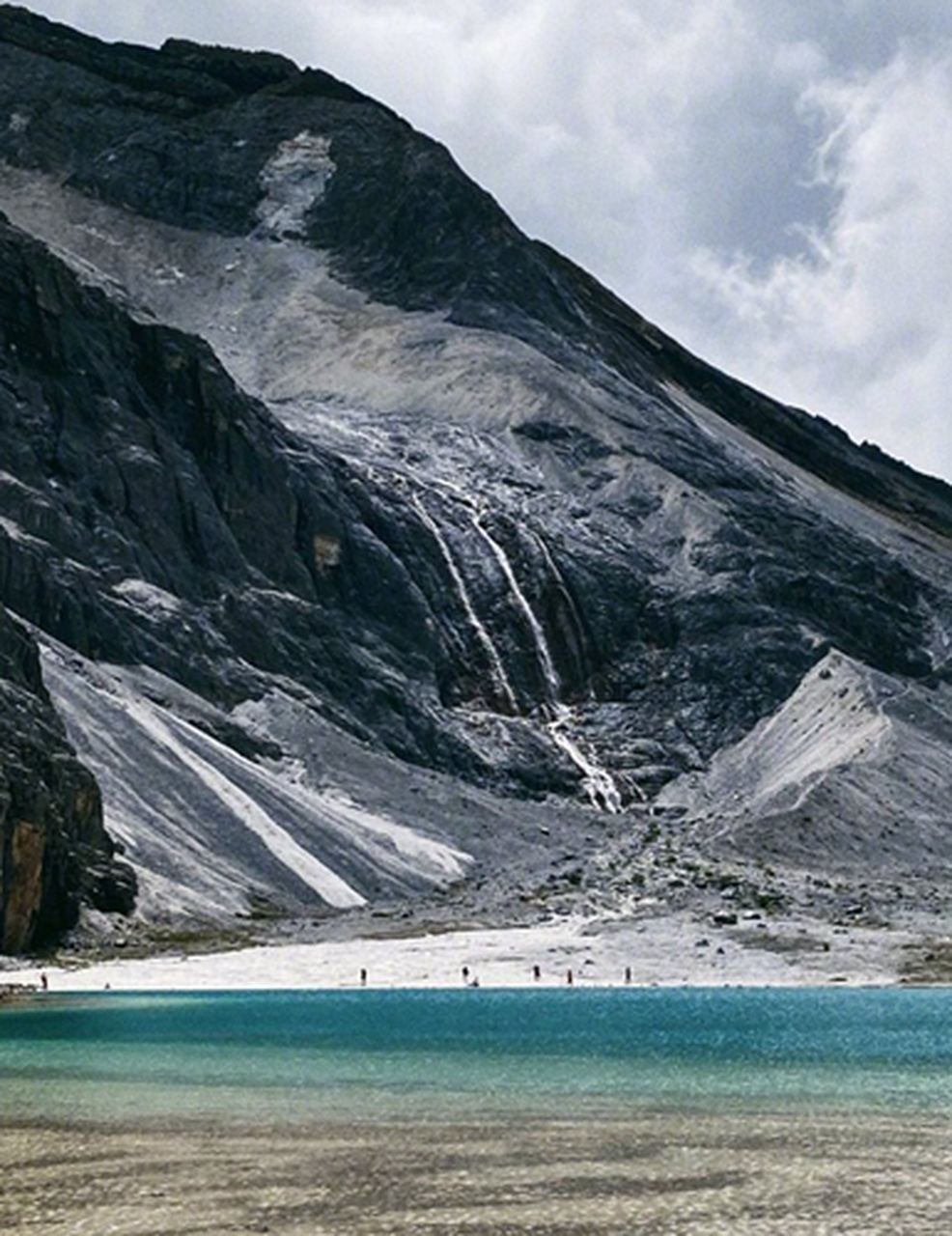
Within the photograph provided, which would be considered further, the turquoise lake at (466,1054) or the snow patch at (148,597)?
the snow patch at (148,597)

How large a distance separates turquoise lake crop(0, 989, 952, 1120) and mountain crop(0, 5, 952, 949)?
2240 centimetres

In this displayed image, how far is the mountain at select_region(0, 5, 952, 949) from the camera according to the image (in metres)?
83.3

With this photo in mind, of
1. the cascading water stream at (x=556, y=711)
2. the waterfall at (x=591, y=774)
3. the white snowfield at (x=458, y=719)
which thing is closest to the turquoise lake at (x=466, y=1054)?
the white snowfield at (x=458, y=719)

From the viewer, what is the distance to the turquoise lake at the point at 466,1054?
2877 cm

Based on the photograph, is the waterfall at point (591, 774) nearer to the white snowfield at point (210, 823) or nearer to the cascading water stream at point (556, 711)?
the cascading water stream at point (556, 711)

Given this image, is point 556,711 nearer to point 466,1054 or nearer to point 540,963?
point 540,963

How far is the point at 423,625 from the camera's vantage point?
420 ft

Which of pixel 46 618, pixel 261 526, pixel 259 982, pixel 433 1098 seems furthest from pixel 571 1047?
pixel 261 526

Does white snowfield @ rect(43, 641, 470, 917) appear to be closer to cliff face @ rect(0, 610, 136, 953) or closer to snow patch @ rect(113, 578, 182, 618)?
cliff face @ rect(0, 610, 136, 953)

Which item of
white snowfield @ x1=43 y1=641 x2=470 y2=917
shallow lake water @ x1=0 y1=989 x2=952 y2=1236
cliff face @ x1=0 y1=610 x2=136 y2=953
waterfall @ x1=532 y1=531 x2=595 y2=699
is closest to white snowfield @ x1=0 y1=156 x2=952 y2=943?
white snowfield @ x1=43 y1=641 x2=470 y2=917

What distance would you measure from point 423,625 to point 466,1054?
9183 cm

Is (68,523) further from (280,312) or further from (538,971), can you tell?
(280,312)

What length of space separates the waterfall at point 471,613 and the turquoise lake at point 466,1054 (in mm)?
74231

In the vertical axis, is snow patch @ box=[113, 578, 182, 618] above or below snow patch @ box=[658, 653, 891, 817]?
above
